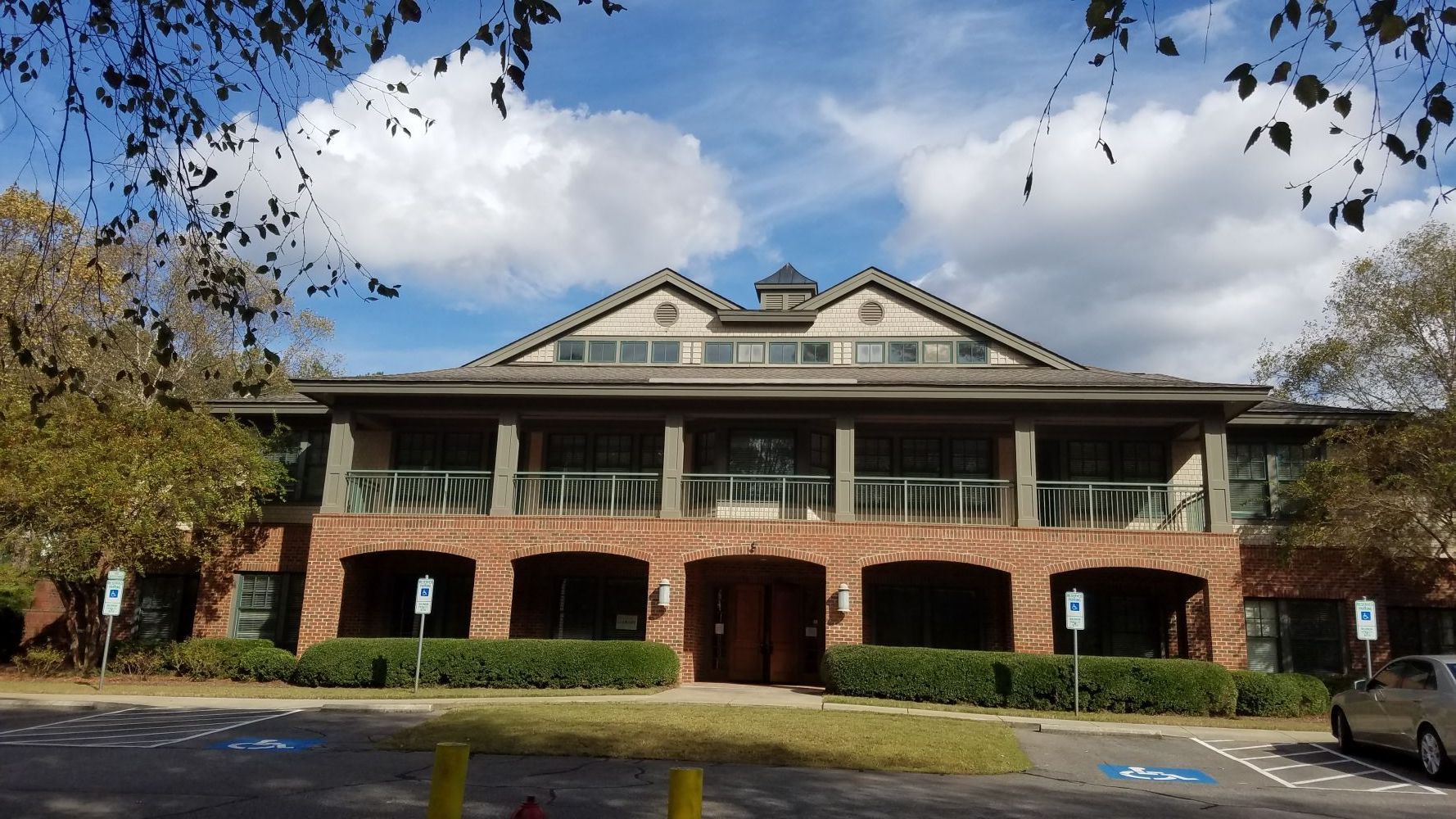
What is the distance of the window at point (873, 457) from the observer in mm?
22438

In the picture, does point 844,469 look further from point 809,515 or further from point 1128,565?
point 1128,565

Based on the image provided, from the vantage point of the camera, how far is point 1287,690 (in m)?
17.5

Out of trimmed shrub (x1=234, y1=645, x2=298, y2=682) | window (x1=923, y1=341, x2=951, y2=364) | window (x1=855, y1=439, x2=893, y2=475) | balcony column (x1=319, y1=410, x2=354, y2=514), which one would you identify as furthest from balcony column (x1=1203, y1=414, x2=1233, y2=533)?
trimmed shrub (x1=234, y1=645, x2=298, y2=682)

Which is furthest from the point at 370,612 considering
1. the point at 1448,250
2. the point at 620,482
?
the point at 1448,250

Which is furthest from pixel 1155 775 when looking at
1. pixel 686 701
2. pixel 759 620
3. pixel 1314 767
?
pixel 759 620

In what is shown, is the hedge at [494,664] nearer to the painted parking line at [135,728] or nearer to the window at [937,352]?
the painted parking line at [135,728]

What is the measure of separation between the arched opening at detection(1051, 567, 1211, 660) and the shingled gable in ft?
33.3

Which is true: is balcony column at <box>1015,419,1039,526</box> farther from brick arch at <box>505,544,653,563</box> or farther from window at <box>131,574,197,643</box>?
window at <box>131,574,197,643</box>

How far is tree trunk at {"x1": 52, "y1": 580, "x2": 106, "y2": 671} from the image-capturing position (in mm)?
21156

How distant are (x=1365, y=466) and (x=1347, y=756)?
25.4ft

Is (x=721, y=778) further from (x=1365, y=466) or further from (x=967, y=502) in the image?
(x=1365, y=466)

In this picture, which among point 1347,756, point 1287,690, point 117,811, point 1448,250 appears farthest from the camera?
point 1448,250

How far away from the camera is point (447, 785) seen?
14.1 feet

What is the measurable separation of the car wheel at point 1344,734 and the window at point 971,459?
8905 millimetres
